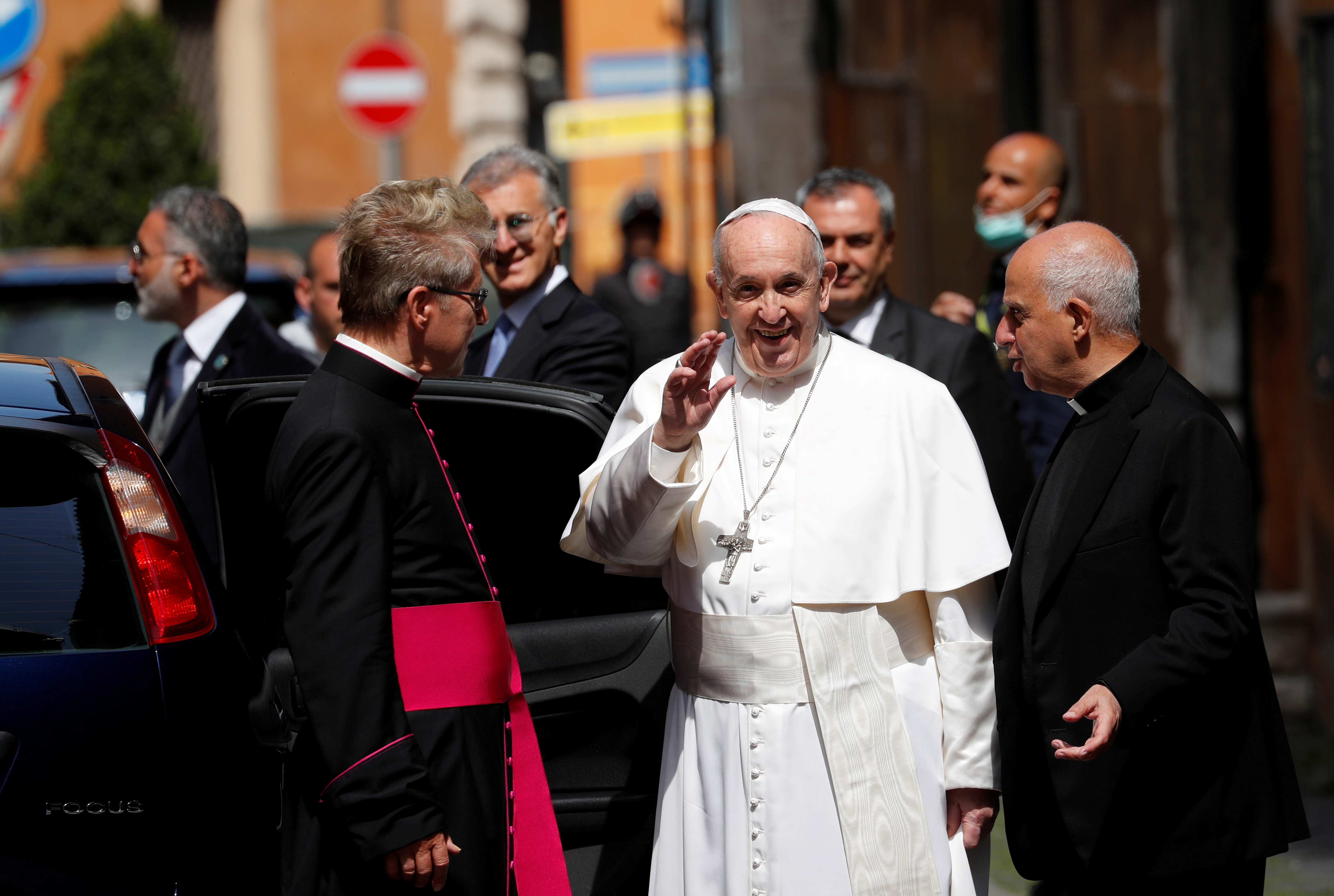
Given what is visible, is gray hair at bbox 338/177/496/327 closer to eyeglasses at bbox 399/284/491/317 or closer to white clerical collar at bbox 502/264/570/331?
eyeglasses at bbox 399/284/491/317

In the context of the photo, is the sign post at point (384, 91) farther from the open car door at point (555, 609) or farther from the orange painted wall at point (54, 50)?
the open car door at point (555, 609)

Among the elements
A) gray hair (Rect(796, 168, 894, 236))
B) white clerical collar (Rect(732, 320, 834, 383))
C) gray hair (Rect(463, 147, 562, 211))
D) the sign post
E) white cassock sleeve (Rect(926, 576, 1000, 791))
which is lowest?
white cassock sleeve (Rect(926, 576, 1000, 791))

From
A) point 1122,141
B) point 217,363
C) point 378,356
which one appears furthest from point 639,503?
point 1122,141

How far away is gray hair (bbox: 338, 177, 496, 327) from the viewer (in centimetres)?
301

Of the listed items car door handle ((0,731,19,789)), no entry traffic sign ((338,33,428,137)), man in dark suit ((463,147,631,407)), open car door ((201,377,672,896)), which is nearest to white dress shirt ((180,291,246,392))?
man in dark suit ((463,147,631,407))

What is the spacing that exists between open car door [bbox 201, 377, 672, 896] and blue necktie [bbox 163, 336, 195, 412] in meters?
1.57

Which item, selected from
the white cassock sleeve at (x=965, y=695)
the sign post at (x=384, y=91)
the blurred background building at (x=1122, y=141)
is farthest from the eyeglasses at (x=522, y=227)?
the sign post at (x=384, y=91)

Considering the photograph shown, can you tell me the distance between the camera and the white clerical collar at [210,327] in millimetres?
5008

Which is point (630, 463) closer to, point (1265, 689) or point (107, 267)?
point (1265, 689)

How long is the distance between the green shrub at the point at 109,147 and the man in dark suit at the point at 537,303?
44.1 ft

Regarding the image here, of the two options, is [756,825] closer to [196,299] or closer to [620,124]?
[196,299]

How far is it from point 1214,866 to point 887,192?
8.56 ft

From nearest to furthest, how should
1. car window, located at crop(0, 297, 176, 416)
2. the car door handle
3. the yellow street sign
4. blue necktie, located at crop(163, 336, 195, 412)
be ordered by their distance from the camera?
the car door handle, blue necktie, located at crop(163, 336, 195, 412), car window, located at crop(0, 297, 176, 416), the yellow street sign

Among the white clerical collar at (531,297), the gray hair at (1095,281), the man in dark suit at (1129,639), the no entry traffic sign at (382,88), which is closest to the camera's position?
the man in dark suit at (1129,639)
